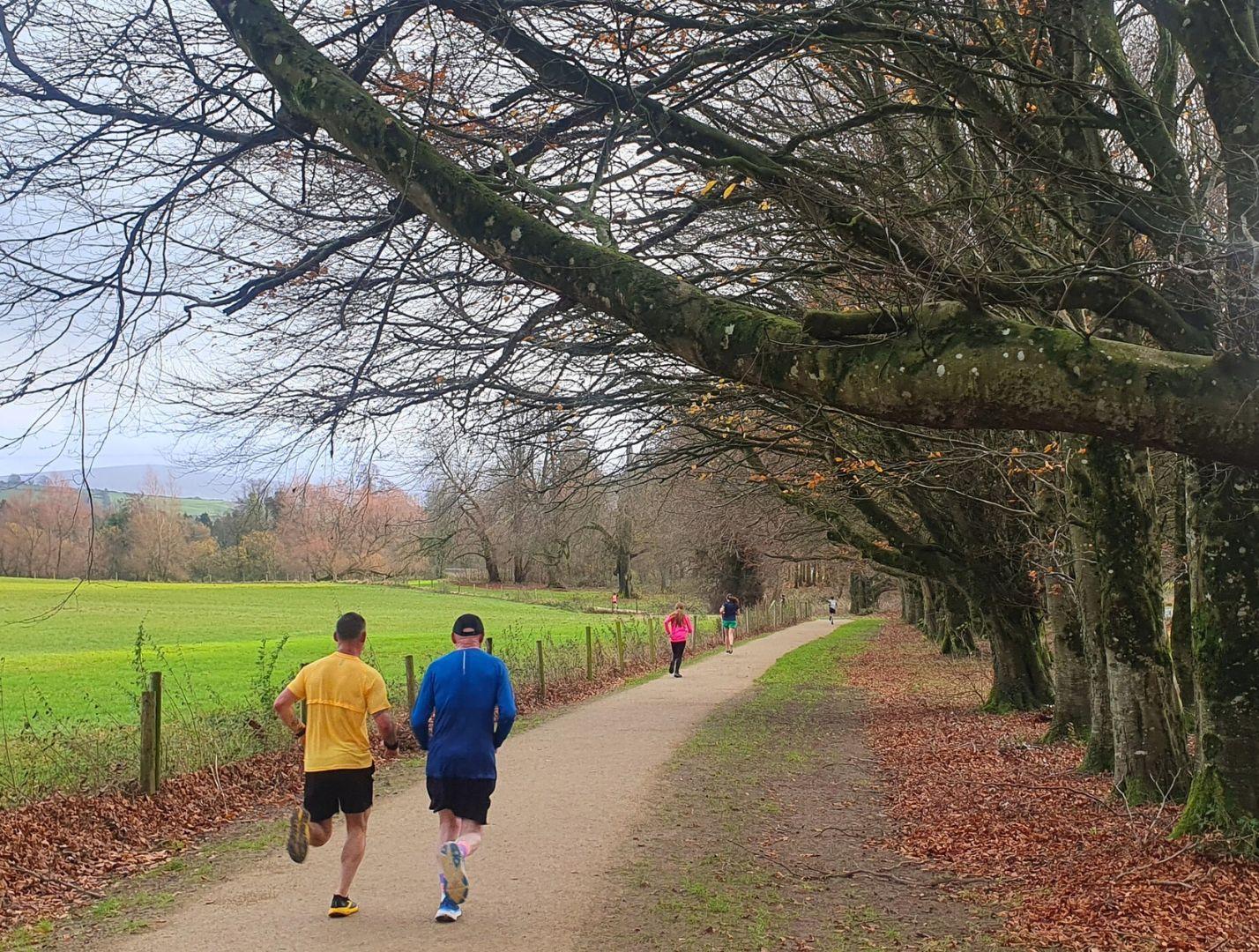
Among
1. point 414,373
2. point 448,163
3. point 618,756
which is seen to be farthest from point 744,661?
point 448,163

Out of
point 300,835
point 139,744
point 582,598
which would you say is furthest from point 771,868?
point 582,598

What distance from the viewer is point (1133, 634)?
8.53 metres

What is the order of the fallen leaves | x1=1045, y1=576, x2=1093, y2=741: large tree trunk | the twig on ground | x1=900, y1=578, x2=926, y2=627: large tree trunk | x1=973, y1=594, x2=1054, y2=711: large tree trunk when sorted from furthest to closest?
x1=900, y1=578, x2=926, y2=627: large tree trunk, x1=973, y1=594, x2=1054, y2=711: large tree trunk, x1=1045, y1=576, x2=1093, y2=741: large tree trunk, the twig on ground, the fallen leaves

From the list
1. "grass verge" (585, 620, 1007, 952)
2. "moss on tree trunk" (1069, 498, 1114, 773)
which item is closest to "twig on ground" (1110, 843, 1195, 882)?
"grass verge" (585, 620, 1007, 952)

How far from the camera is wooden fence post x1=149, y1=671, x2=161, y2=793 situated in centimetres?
948

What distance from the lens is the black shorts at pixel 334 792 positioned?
592cm

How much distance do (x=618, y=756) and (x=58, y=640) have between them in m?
34.5

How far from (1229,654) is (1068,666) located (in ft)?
24.6

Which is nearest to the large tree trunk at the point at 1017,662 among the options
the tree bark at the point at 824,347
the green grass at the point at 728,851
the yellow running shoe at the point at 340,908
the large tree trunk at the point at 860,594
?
the green grass at the point at 728,851

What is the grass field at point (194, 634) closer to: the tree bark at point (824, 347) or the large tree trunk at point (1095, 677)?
the tree bark at point (824, 347)

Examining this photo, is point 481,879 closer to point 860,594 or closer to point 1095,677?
point 1095,677

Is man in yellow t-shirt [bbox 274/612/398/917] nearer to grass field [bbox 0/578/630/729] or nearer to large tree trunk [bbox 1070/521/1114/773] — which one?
grass field [bbox 0/578/630/729]

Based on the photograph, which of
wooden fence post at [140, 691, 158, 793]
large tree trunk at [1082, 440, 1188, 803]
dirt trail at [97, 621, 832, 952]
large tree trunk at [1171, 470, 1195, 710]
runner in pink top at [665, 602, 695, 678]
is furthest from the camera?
runner in pink top at [665, 602, 695, 678]

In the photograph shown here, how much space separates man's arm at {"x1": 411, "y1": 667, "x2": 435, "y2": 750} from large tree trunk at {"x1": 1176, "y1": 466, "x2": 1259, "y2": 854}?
4989mm
